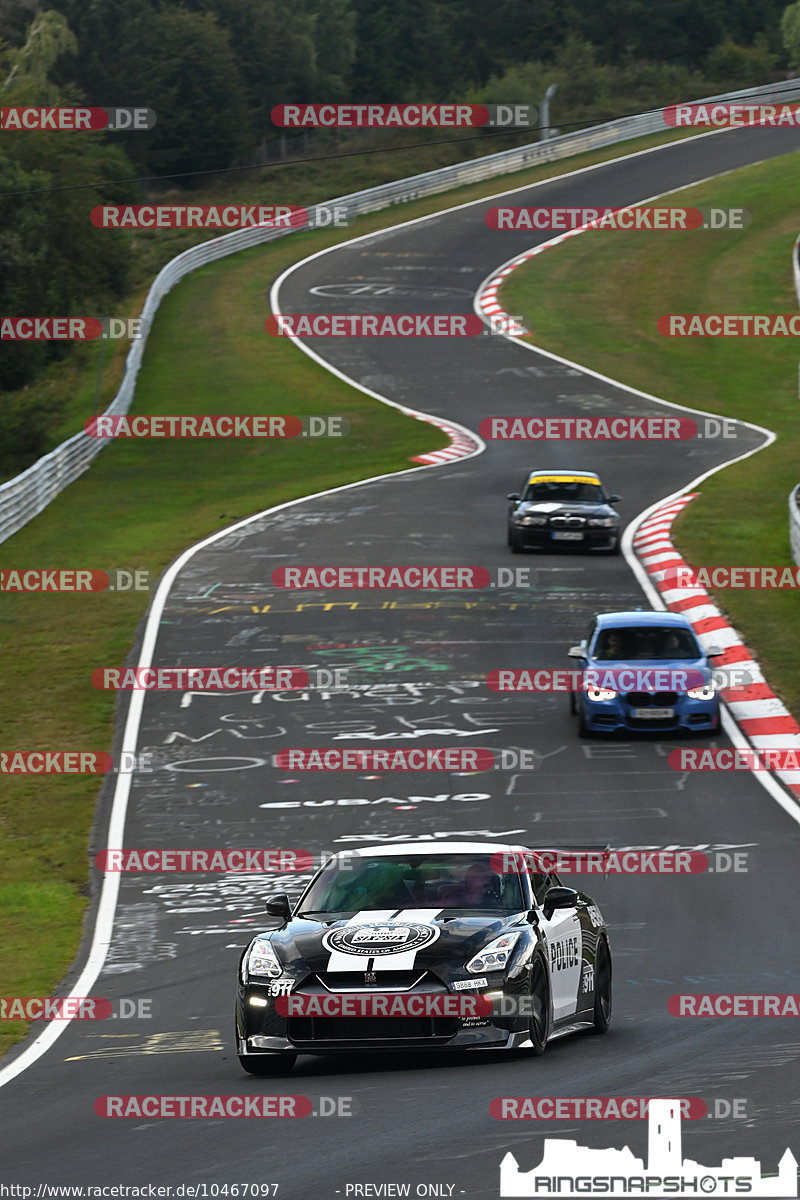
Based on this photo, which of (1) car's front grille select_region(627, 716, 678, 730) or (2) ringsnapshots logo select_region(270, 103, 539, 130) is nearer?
(1) car's front grille select_region(627, 716, 678, 730)

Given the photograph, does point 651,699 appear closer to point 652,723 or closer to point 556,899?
point 652,723

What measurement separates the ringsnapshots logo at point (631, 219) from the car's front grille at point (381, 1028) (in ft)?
213

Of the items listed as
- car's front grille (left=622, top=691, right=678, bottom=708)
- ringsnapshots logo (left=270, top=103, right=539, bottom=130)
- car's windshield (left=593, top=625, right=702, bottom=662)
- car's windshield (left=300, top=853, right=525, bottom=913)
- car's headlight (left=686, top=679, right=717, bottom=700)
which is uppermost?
ringsnapshots logo (left=270, top=103, right=539, bottom=130)

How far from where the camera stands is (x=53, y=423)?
53.3 metres

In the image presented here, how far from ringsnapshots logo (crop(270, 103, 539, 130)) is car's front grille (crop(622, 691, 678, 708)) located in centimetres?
6938

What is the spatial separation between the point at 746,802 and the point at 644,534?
681 inches

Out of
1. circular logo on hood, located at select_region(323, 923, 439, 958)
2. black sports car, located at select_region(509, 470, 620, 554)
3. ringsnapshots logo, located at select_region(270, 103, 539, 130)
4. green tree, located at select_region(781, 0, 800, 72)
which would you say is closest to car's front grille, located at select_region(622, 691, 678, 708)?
black sports car, located at select_region(509, 470, 620, 554)

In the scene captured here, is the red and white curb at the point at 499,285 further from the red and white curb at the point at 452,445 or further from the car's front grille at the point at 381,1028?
the car's front grille at the point at 381,1028

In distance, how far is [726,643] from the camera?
2772 centimetres

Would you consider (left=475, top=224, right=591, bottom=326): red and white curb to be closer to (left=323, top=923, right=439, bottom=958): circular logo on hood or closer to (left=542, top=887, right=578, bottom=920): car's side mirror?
(left=542, top=887, right=578, bottom=920): car's side mirror

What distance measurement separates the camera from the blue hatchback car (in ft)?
75.2

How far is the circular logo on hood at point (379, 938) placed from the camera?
1055 cm

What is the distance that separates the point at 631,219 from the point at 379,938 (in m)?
64.8

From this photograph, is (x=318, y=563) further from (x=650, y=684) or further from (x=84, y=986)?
(x=84, y=986)
